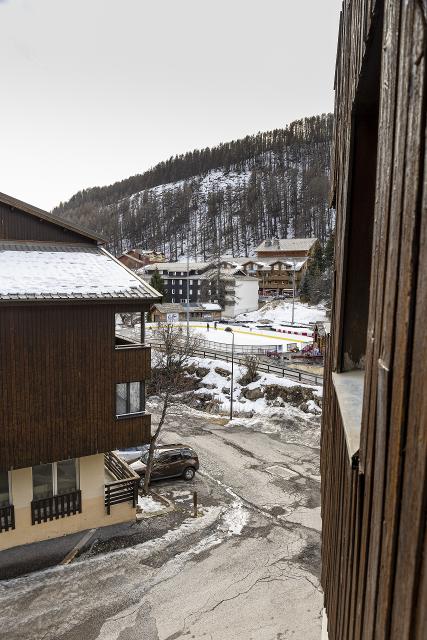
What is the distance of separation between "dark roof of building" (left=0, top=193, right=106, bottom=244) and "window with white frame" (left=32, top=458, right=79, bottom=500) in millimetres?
6867

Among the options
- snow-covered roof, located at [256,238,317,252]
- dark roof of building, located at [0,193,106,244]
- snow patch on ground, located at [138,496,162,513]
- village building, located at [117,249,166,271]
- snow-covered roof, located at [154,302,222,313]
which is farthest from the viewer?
village building, located at [117,249,166,271]

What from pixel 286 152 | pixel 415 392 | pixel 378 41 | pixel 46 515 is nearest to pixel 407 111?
pixel 415 392

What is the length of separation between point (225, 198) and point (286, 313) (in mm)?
95762

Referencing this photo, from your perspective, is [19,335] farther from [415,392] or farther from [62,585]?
[415,392]

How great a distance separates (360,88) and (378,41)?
592mm

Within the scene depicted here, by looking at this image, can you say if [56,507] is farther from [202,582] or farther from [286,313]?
[286,313]

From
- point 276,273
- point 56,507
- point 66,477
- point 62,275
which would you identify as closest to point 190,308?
point 276,273

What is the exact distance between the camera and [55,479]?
43.7 feet

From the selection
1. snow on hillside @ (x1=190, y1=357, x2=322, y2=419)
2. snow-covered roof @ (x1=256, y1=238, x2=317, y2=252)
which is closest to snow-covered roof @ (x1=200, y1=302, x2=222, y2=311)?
snow-covered roof @ (x1=256, y1=238, x2=317, y2=252)

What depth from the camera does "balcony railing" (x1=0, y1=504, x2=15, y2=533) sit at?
41.1 feet

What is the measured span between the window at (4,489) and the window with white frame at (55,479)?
672 mm

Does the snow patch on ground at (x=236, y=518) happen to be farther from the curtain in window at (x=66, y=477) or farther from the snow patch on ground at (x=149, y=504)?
the curtain in window at (x=66, y=477)

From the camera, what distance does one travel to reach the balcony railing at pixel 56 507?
511 inches

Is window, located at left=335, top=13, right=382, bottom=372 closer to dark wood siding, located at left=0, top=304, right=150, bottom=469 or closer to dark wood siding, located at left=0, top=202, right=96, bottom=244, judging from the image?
dark wood siding, located at left=0, top=304, right=150, bottom=469
